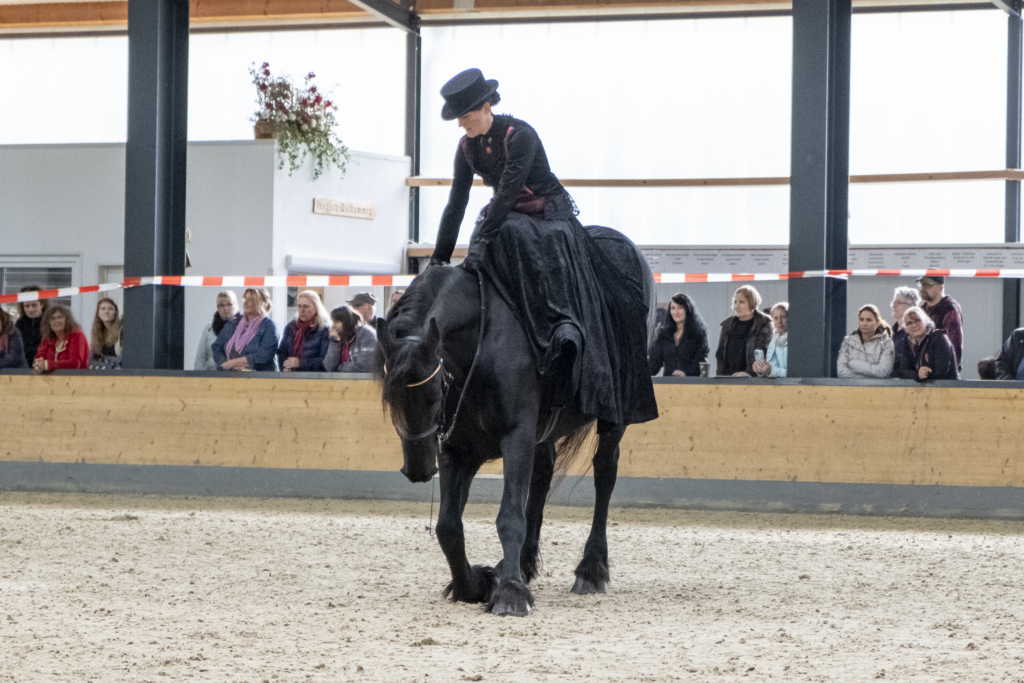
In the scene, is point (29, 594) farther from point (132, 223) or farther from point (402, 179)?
point (402, 179)

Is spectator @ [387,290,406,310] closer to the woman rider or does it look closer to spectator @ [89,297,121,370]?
the woman rider

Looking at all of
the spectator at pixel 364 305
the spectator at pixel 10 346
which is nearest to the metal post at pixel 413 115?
the spectator at pixel 364 305

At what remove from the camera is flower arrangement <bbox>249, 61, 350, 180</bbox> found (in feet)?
41.6

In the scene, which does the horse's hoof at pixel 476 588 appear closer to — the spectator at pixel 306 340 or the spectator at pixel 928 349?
the spectator at pixel 928 349

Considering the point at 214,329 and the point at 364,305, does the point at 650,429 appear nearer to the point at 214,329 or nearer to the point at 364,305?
the point at 364,305

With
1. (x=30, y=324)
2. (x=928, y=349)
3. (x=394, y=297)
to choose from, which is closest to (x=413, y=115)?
(x=394, y=297)

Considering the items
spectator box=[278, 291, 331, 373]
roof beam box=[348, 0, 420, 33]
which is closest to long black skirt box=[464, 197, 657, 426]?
spectator box=[278, 291, 331, 373]

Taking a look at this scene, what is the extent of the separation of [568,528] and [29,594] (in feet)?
11.1

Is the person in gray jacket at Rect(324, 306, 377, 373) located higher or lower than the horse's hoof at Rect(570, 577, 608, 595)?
higher

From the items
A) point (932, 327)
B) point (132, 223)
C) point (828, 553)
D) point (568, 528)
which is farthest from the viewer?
point (132, 223)

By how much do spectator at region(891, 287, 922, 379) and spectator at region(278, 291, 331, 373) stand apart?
4.07 m

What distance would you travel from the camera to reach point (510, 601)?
13.9ft

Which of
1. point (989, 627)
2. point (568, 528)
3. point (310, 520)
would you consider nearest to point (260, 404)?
point (310, 520)

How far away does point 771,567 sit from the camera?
18.2 ft
